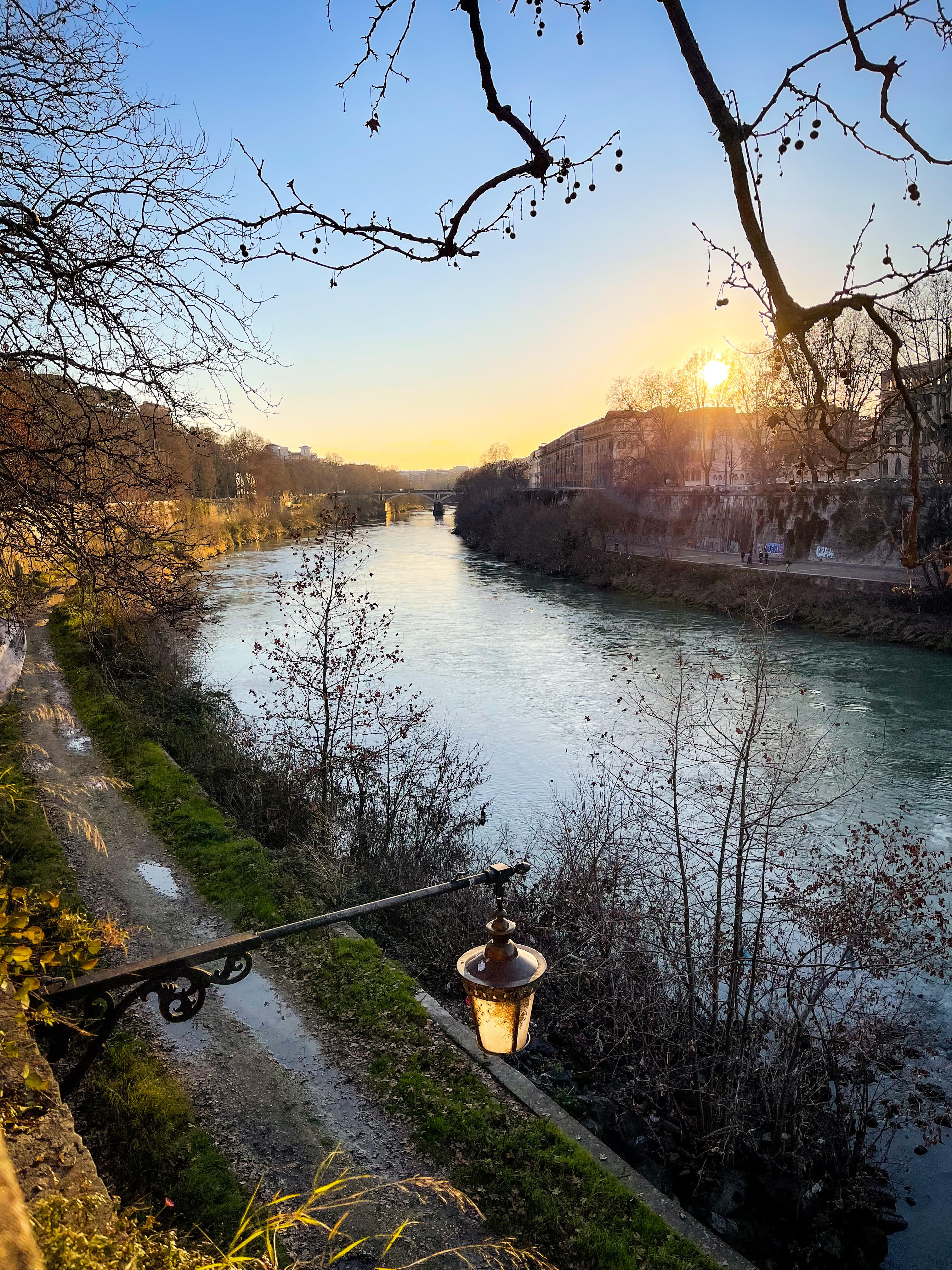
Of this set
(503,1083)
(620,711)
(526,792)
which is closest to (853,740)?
(620,711)

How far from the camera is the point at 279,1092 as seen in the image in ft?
16.4

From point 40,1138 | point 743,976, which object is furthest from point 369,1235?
point 743,976

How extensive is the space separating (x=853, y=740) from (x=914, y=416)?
14.1 m

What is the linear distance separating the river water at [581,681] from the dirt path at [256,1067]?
3.07 m

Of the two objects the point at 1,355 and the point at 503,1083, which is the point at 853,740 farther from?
the point at 1,355

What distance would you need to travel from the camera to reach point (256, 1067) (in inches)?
206

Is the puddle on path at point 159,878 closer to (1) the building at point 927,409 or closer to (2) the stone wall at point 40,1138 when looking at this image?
(2) the stone wall at point 40,1138

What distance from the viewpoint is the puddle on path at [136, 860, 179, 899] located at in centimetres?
758

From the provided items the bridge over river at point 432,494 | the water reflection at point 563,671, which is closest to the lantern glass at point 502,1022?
the water reflection at point 563,671

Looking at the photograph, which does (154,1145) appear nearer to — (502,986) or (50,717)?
(502,986)

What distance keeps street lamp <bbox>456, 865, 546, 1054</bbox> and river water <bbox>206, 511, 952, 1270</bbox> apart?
14.9 feet

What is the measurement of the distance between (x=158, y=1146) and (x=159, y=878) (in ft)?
12.1

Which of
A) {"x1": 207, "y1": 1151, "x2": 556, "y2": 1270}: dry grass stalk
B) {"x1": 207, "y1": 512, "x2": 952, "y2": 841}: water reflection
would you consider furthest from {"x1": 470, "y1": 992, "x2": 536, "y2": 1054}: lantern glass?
{"x1": 207, "y1": 512, "x2": 952, "y2": 841}: water reflection

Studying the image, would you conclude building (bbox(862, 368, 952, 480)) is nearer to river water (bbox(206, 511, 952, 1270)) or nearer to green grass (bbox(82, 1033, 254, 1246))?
green grass (bbox(82, 1033, 254, 1246))
